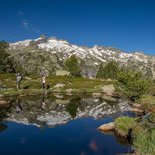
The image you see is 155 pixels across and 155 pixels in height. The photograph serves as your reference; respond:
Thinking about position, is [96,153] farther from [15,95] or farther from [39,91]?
[39,91]

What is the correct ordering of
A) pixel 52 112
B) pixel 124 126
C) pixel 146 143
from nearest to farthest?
pixel 146 143 → pixel 124 126 → pixel 52 112

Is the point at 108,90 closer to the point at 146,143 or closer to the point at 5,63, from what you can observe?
the point at 5,63

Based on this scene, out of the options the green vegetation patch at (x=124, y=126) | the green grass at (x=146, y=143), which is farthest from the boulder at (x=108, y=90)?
the green grass at (x=146, y=143)

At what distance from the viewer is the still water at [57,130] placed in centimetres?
3113

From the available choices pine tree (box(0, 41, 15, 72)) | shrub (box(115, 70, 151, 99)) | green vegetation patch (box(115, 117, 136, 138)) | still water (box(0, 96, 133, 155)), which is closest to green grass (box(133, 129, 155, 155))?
still water (box(0, 96, 133, 155))

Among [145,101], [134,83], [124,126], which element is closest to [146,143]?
[124,126]

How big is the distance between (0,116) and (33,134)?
1354cm

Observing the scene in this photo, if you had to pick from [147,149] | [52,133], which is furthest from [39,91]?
[147,149]

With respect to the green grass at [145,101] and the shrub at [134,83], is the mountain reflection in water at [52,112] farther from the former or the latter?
the green grass at [145,101]

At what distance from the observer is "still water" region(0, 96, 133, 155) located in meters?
31.1

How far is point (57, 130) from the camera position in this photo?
41531mm

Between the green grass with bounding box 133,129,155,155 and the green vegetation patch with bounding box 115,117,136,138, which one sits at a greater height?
the green grass with bounding box 133,129,155,155

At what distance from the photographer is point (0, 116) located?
49875mm

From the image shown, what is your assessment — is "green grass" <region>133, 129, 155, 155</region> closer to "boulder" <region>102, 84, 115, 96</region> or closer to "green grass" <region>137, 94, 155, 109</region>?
"green grass" <region>137, 94, 155, 109</region>
